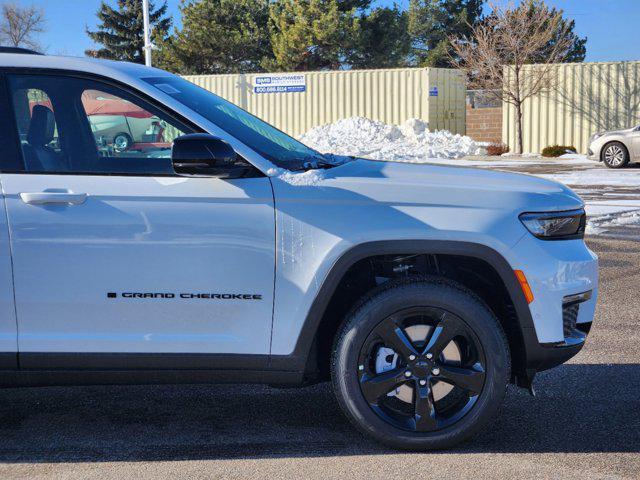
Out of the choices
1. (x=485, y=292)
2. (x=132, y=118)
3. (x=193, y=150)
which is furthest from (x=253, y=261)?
(x=485, y=292)

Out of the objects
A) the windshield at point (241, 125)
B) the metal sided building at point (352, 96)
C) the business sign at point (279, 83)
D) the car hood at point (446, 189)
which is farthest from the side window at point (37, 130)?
the business sign at point (279, 83)

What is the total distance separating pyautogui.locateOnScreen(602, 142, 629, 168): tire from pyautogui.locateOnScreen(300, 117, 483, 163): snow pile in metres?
7.83

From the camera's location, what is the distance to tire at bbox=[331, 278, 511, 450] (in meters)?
4.19

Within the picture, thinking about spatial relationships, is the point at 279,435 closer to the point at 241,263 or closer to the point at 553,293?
the point at 241,263

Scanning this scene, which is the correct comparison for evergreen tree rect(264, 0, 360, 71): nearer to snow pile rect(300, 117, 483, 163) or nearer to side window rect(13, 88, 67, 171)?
snow pile rect(300, 117, 483, 163)

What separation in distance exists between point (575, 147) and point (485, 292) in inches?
1199

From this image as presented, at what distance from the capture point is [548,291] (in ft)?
13.8

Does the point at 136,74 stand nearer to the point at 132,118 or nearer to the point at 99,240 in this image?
the point at 132,118

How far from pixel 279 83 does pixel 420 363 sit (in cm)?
3534

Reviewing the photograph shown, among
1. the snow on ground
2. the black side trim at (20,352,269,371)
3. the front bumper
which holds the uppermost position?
the front bumper

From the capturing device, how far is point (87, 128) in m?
4.35

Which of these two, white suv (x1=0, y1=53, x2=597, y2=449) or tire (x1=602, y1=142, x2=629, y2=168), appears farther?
tire (x1=602, y1=142, x2=629, y2=168)

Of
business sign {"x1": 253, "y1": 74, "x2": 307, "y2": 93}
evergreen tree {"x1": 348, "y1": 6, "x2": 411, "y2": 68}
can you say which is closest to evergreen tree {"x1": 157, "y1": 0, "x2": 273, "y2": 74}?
evergreen tree {"x1": 348, "y1": 6, "x2": 411, "y2": 68}

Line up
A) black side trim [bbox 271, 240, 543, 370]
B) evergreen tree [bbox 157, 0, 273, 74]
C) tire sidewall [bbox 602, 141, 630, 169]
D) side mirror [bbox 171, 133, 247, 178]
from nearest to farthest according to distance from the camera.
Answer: side mirror [bbox 171, 133, 247, 178] < black side trim [bbox 271, 240, 543, 370] < tire sidewall [bbox 602, 141, 630, 169] < evergreen tree [bbox 157, 0, 273, 74]
